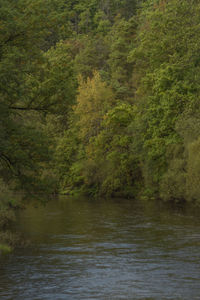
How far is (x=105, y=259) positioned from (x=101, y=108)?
156 feet

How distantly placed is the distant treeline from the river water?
335 centimetres

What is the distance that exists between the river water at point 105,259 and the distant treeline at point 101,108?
3.35 meters

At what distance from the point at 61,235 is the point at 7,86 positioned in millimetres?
11717

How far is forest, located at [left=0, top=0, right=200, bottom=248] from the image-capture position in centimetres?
2392

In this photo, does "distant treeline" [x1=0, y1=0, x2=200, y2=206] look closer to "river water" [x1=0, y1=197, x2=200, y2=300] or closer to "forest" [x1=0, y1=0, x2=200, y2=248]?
"forest" [x1=0, y1=0, x2=200, y2=248]

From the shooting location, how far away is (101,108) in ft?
232

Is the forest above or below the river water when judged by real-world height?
above

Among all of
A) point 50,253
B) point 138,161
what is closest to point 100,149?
point 138,161

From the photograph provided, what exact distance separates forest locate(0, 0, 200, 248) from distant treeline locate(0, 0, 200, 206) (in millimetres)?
61

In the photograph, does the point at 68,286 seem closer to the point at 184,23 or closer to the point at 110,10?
the point at 184,23

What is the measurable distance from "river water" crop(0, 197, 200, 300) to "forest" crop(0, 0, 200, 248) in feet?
10.7

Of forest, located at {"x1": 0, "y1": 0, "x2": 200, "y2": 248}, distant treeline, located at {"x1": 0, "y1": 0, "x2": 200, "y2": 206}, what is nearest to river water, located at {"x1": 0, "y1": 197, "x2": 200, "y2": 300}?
forest, located at {"x1": 0, "y1": 0, "x2": 200, "y2": 248}

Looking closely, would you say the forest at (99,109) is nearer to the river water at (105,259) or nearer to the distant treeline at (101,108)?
the distant treeline at (101,108)

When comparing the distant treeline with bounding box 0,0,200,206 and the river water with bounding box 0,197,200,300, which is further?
the distant treeline with bounding box 0,0,200,206
